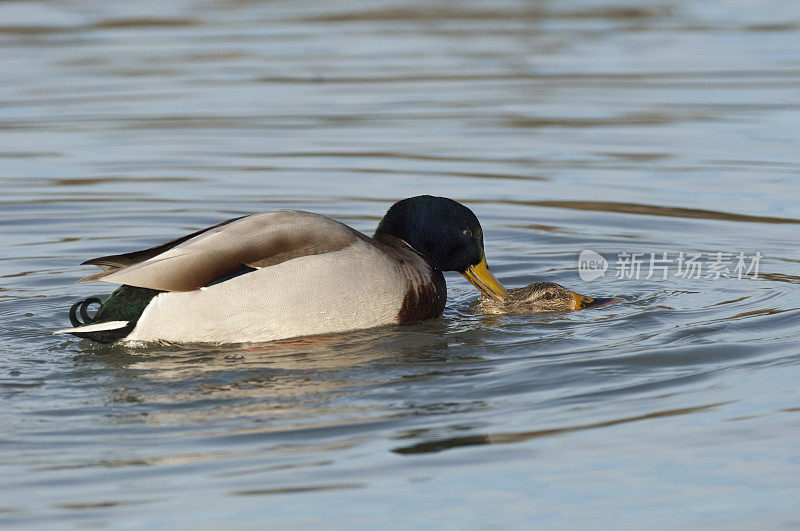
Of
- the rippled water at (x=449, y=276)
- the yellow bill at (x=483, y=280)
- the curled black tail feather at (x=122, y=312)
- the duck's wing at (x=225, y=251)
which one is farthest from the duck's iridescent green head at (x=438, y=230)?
the curled black tail feather at (x=122, y=312)

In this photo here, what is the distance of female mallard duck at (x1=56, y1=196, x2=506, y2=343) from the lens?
6.35 m

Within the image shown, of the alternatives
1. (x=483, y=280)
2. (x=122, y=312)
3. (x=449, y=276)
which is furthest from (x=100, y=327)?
(x=449, y=276)

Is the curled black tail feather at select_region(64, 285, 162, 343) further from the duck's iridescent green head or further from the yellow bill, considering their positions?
the yellow bill

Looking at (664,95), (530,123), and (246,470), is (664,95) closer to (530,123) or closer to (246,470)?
(530,123)

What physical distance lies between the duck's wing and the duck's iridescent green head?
0.75 metres

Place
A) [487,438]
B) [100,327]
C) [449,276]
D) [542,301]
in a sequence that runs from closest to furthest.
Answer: [487,438], [100,327], [542,301], [449,276]

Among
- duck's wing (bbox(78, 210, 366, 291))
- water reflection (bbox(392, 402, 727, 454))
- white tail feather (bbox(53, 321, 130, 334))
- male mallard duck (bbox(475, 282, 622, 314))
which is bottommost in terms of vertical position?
water reflection (bbox(392, 402, 727, 454))

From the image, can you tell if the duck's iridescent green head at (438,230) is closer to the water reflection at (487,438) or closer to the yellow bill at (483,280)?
the yellow bill at (483,280)

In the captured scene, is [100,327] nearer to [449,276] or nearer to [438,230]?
[438,230]

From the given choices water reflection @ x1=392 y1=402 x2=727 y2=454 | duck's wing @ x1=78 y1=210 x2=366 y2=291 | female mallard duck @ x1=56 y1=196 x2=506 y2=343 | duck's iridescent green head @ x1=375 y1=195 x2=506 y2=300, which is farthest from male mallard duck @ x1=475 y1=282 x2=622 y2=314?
water reflection @ x1=392 y1=402 x2=727 y2=454

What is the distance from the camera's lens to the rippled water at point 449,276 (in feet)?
15.4

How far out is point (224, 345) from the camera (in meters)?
6.46

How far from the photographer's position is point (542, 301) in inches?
285

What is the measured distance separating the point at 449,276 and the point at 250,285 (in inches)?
99.2
